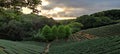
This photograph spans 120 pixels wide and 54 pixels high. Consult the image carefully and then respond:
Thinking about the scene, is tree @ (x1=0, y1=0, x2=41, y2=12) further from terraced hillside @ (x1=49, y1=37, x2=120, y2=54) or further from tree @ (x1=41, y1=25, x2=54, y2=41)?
tree @ (x1=41, y1=25, x2=54, y2=41)

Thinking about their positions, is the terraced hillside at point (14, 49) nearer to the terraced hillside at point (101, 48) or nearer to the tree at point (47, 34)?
the terraced hillside at point (101, 48)

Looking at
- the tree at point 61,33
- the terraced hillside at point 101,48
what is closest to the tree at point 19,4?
the terraced hillside at point 101,48

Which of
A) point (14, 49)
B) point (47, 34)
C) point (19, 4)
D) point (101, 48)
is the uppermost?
point (19, 4)

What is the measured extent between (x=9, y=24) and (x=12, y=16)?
69482 millimetres

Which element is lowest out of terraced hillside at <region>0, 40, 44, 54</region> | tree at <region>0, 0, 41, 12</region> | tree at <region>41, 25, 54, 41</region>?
tree at <region>41, 25, 54, 41</region>

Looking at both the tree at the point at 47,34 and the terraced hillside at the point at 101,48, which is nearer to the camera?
the terraced hillside at the point at 101,48

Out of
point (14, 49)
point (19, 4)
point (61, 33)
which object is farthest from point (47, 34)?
point (19, 4)

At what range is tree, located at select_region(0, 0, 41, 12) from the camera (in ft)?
104

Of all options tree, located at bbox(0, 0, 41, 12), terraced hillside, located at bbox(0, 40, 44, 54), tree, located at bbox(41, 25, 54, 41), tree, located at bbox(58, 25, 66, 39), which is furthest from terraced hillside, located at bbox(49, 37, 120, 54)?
tree, located at bbox(41, 25, 54, 41)

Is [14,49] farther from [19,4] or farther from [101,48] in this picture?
[101,48]

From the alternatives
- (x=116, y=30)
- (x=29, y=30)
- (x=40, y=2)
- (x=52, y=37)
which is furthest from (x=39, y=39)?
(x=40, y=2)

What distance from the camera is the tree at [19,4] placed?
104ft

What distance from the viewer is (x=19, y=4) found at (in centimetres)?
3231

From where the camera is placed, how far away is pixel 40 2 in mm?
33062
